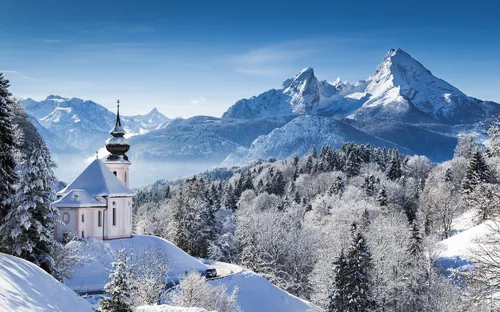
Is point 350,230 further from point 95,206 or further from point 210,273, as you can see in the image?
point 95,206

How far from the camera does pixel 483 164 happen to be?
217 ft

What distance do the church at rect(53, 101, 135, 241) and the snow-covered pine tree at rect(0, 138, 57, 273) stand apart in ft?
42.1

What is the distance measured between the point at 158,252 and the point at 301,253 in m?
23.7

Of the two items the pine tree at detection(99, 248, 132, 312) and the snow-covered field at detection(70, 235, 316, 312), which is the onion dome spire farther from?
the pine tree at detection(99, 248, 132, 312)

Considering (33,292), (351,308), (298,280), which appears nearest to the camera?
(33,292)

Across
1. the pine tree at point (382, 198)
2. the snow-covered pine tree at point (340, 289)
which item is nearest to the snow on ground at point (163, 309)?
the snow-covered pine tree at point (340, 289)

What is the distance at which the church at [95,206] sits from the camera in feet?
137

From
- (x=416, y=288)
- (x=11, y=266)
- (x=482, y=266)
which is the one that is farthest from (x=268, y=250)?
(x=482, y=266)

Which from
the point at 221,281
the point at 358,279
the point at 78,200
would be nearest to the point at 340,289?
the point at 358,279

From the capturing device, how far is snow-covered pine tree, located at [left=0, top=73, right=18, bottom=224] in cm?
2823

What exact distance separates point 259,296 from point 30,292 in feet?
75.2

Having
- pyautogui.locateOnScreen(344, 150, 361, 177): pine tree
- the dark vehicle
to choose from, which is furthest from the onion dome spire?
pyautogui.locateOnScreen(344, 150, 361, 177): pine tree

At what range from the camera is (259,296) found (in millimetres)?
39188

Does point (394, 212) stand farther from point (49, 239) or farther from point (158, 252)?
point (49, 239)
